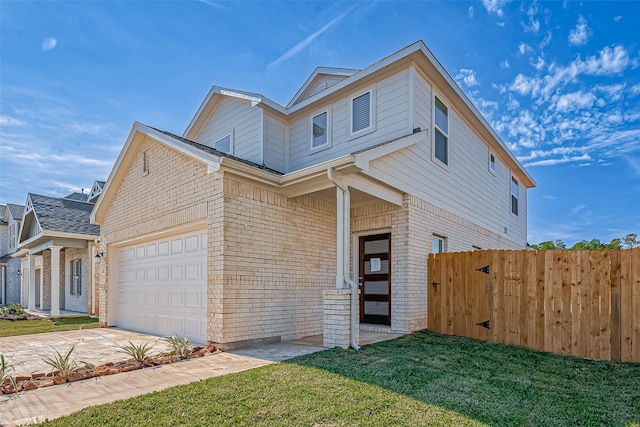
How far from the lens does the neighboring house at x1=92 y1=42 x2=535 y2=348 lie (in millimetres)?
6922

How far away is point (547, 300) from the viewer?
683 centimetres

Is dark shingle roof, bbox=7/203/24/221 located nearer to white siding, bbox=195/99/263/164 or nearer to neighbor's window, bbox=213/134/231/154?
white siding, bbox=195/99/263/164

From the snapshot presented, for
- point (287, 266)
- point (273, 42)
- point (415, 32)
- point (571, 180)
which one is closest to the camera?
point (287, 266)

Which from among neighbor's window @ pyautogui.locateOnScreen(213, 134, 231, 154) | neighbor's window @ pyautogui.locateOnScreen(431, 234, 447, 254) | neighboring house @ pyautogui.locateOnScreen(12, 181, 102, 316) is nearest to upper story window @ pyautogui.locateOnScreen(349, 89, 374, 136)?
neighbor's window @ pyautogui.locateOnScreen(431, 234, 447, 254)

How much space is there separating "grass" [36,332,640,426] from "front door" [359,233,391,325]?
3.05 metres

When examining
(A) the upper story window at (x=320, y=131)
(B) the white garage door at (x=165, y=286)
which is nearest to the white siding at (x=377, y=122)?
(A) the upper story window at (x=320, y=131)

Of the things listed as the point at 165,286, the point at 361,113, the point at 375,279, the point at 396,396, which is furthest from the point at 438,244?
the point at 165,286

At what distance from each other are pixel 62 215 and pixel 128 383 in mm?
14319

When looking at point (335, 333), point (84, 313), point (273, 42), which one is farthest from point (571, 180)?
point (84, 313)

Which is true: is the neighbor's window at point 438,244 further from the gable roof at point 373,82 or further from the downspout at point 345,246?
the gable roof at point 373,82

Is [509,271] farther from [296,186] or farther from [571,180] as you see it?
[571,180]

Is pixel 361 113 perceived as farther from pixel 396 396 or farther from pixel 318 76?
pixel 396 396

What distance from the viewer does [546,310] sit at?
682 centimetres

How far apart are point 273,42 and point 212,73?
266cm
